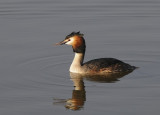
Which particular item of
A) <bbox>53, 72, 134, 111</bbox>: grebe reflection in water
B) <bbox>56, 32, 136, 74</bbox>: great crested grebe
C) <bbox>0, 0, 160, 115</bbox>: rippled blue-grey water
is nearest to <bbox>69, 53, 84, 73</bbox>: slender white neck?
<bbox>56, 32, 136, 74</bbox>: great crested grebe

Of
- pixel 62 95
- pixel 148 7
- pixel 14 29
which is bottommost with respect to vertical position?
pixel 62 95

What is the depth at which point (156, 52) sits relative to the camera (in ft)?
51.9

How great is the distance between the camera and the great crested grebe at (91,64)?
14398mm

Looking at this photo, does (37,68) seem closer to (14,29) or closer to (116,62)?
(116,62)

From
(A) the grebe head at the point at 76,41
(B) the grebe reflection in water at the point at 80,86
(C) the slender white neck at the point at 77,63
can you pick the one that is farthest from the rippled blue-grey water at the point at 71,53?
(A) the grebe head at the point at 76,41

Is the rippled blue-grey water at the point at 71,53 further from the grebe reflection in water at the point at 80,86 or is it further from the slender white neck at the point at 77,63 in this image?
the slender white neck at the point at 77,63

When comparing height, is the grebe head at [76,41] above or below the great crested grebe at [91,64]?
above

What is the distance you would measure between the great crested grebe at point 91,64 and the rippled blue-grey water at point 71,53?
1.14ft

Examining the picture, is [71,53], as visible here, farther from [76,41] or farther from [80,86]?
[80,86]

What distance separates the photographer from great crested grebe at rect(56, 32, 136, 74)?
47.2 feet

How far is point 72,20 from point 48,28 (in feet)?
4.64

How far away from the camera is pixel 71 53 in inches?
642

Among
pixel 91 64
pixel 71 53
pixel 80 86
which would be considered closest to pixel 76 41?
pixel 91 64

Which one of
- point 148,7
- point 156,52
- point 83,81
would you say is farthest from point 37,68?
point 148,7
